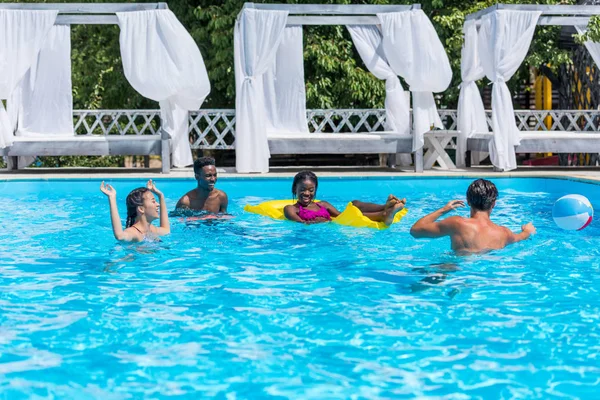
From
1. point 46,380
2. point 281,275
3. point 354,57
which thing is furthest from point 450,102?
point 46,380

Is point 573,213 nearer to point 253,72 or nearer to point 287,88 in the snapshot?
point 253,72

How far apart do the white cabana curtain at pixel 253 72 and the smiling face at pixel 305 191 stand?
18.9ft

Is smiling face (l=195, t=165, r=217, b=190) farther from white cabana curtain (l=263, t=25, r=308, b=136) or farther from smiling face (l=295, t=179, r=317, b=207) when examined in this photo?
white cabana curtain (l=263, t=25, r=308, b=136)

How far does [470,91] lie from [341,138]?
2.55 metres

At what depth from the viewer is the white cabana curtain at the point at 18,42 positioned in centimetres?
1403

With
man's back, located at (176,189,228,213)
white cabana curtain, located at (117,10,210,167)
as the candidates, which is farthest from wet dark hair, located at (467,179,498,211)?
white cabana curtain, located at (117,10,210,167)

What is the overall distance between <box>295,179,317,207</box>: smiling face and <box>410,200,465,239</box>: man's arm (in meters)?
2.04

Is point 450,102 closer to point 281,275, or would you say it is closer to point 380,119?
point 380,119

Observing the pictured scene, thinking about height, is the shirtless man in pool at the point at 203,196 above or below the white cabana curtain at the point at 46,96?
below

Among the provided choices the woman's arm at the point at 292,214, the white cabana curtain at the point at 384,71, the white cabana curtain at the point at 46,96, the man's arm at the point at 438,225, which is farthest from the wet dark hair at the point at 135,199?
the white cabana curtain at the point at 384,71

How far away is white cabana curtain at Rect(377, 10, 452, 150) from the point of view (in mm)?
14391

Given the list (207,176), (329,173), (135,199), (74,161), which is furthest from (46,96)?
(135,199)

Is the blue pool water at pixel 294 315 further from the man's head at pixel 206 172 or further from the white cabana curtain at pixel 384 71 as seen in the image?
the white cabana curtain at pixel 384 71

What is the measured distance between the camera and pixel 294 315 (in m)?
5.21
